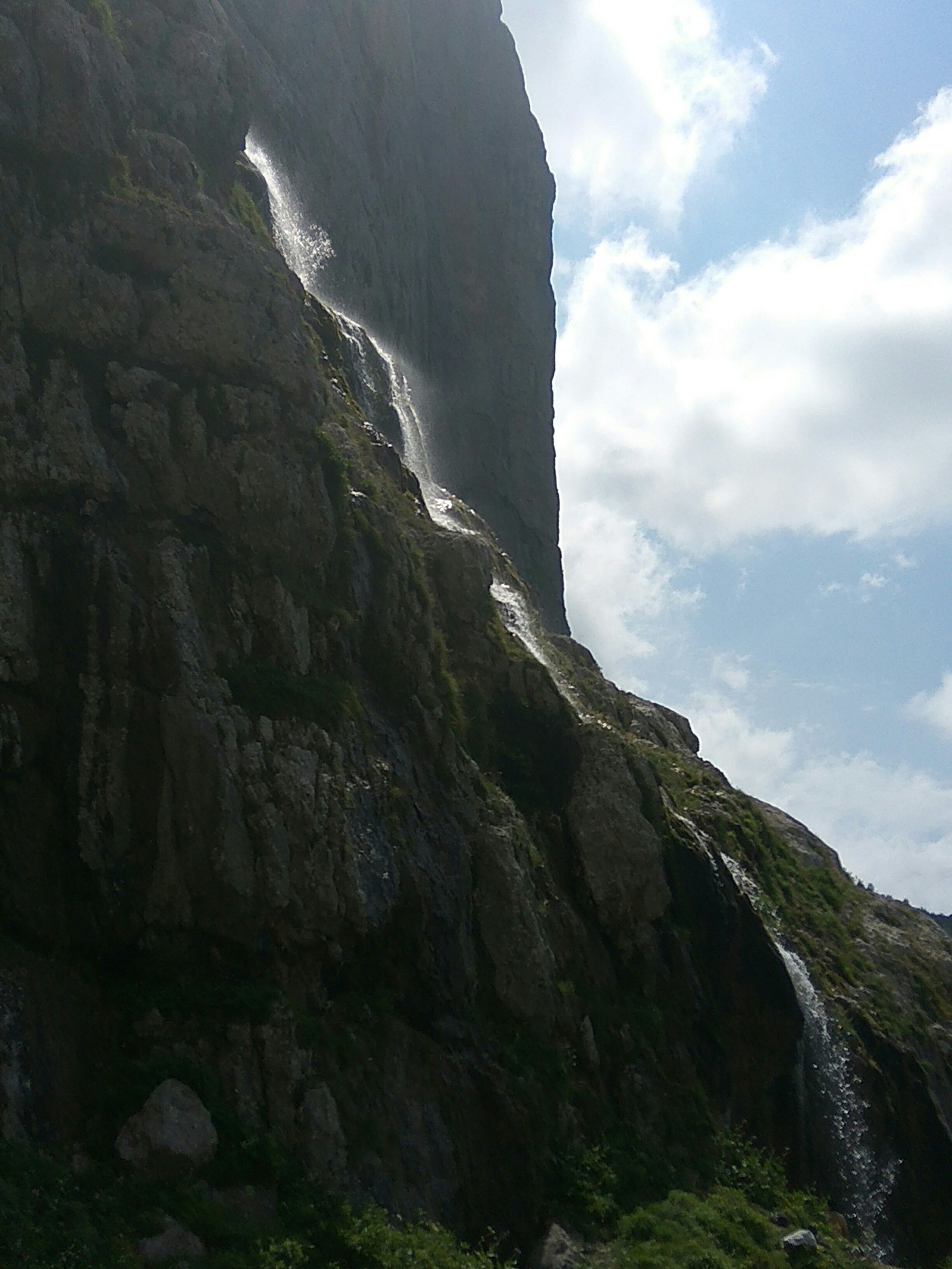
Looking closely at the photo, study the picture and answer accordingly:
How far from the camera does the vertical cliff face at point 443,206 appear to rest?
41.1 meters

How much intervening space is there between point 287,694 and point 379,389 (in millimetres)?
18881

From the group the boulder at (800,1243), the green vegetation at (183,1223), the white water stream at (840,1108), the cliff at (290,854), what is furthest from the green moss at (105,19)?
the boulder at (800,1243)

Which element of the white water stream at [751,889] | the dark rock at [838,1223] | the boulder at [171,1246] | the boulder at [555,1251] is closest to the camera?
the boulder at [171,1246]

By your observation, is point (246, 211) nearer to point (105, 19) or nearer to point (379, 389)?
point (105, 19)

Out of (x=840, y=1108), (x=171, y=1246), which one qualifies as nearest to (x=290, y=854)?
(x=171, y=1246)

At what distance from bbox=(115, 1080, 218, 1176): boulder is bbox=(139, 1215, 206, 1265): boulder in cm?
66

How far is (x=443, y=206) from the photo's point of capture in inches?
2199

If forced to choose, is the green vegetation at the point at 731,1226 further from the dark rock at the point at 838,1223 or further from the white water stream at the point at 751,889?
the white water stream at the point at 751,889

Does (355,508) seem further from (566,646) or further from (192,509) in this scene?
(566,646)

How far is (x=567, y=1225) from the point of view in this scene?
14.3 m

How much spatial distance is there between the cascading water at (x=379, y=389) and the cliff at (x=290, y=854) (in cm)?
397

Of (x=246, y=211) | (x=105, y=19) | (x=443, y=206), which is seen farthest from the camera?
(x=443, y=206)

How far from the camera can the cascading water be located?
2767cm

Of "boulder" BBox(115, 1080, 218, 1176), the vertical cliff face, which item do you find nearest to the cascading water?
the vertical cliff face
